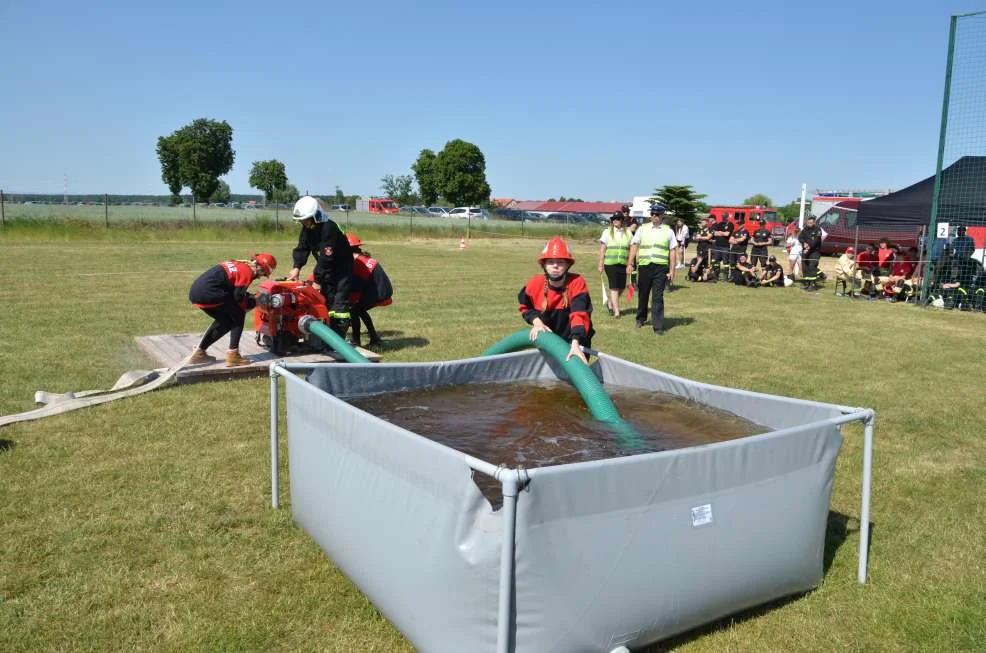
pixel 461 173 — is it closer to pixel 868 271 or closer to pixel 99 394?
pixel 868 271

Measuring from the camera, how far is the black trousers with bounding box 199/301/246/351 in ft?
27.0

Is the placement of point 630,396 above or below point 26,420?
above

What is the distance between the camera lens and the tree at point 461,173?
96.5 m

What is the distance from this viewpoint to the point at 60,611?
3715 millimetres

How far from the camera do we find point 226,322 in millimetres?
8359

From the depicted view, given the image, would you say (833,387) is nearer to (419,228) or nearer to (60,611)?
(60,611)

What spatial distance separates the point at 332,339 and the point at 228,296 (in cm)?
151

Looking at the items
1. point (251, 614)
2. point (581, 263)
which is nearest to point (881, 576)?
point (251, 614)

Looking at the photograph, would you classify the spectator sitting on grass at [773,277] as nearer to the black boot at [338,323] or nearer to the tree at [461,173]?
the black boot at [338,323]

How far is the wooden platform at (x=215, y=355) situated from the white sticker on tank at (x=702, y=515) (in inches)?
233

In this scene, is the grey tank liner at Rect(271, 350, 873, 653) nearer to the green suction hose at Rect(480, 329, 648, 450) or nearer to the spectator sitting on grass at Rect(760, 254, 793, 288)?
the green suction hose at Rect(480, 329, 648, 450)

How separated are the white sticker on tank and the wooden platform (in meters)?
5.92

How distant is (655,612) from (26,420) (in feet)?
18.7

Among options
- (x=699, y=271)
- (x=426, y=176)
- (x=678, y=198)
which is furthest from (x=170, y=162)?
(x=699, y=271)
